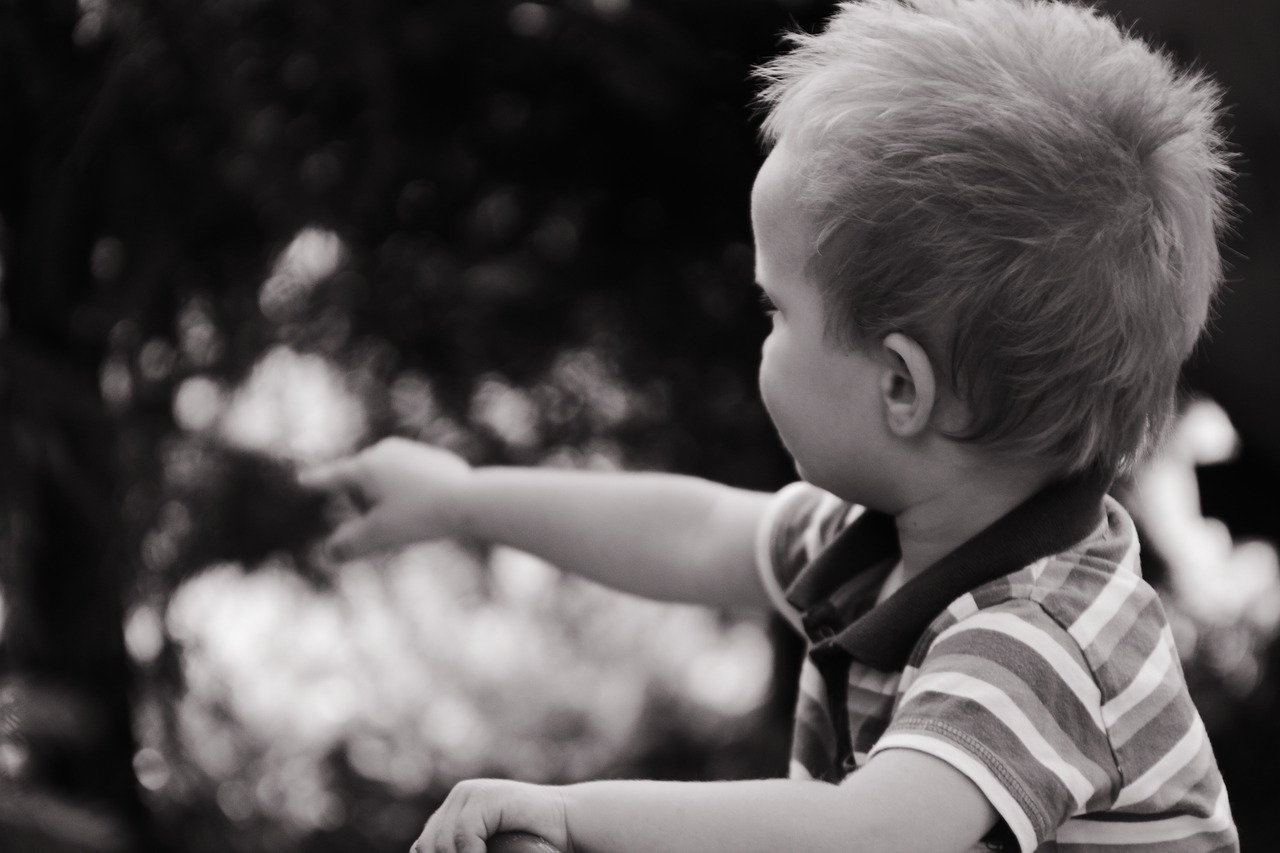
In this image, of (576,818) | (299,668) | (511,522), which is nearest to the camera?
(576,818)

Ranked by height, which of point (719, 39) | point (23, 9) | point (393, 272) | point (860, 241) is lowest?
point (393, 272)

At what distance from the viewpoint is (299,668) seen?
2.18 metres

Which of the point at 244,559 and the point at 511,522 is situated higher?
the point at 511,522

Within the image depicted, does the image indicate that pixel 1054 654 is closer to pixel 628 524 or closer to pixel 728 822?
pixel 728 822

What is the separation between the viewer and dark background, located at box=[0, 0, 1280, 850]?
1.72m

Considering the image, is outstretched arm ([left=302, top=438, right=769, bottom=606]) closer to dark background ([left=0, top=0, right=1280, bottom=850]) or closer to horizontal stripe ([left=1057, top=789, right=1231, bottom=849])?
dark background ([left=0, top=0, right=1280, bottom=850])

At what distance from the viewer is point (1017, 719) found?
1064 millimetres

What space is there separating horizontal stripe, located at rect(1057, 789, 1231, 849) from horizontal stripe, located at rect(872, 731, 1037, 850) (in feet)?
0.48

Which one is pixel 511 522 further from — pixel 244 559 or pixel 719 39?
pixel 719 39

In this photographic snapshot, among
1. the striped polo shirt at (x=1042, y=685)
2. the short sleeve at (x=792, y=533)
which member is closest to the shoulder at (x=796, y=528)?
the short sleeve at (x=792, y=533)

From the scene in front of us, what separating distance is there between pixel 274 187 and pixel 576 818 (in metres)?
1.07

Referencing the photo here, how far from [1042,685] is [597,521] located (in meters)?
0.65

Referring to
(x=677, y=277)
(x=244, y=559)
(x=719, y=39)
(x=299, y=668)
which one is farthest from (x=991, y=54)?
(x=299, y=668)

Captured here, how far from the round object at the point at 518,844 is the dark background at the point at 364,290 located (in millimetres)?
750
